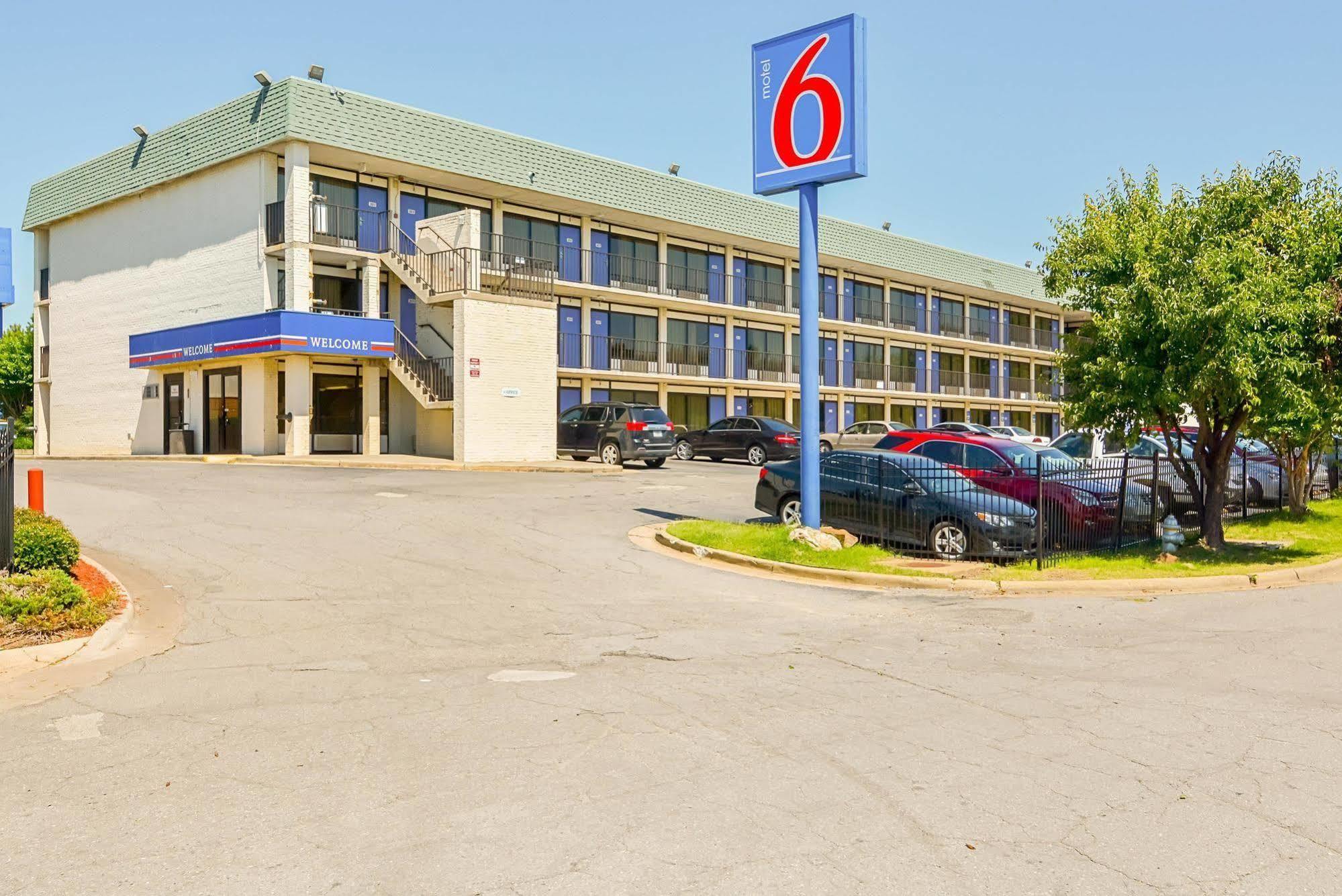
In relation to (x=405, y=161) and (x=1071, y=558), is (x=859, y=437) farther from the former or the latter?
(x=1071, y=558)

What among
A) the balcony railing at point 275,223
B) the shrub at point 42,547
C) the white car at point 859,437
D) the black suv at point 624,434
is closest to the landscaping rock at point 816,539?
the shrub at point 42,547

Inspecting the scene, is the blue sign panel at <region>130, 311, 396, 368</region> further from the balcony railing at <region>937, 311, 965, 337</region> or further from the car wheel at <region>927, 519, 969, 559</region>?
the balcony railing at <region>937, 311, 965, 337</region>

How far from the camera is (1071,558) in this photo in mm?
14000

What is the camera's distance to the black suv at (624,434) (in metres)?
29.3

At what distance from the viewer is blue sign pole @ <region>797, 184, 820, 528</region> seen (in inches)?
568

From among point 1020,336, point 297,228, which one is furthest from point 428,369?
point 1020,336

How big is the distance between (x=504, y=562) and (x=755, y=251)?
122ft

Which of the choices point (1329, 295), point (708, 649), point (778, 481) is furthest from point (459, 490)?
point (1329, 295)

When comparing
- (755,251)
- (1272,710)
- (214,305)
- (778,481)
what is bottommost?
(1272,710)

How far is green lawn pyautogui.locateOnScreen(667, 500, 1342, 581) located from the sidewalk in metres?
11.3

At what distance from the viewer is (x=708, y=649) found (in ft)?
27.3

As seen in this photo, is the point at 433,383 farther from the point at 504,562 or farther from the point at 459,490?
the point at 504,562

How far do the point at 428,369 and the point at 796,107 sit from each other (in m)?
18.6

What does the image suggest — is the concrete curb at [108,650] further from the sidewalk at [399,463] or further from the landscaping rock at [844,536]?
the sidewalk at [399,463]
